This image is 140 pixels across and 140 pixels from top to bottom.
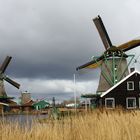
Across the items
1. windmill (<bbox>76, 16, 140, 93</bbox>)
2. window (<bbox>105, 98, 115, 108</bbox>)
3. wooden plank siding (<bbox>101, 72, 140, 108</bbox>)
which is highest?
windmill (<bbox>76, 16, 140, 93</bbox>)

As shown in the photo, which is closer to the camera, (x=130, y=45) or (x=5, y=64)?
(x=130, y=45)

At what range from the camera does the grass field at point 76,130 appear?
6.34m

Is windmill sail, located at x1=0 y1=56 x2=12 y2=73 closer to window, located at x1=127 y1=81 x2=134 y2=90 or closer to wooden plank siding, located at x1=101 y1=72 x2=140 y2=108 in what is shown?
wooden plank siding, located at x1=101 y1=72 x2=140 y2=108

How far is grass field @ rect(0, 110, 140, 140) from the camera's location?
6.34 meters

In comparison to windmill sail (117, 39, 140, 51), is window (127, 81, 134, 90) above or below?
below

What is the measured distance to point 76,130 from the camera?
7242 mm

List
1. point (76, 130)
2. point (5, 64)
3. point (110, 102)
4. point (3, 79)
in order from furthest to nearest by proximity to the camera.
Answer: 1. point (5, 64)
2. point (3, 79)
3. point (110, 102)
4. point (76, 130)

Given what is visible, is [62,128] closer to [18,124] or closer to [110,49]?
[18,124]

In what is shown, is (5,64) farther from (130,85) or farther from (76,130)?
(76,130)

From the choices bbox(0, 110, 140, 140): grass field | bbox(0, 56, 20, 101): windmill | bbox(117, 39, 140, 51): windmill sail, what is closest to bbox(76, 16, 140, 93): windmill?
bbox(117, 39, 140, 51): windmill sail

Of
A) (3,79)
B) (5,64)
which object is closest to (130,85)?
(3,79)

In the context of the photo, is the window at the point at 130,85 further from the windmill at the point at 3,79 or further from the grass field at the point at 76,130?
the grass field at the point at 76,130

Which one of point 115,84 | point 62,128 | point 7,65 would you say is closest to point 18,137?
point 62,128

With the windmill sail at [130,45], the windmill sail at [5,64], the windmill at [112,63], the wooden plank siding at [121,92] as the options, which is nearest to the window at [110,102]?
the wooden plank siding at [121,92]
